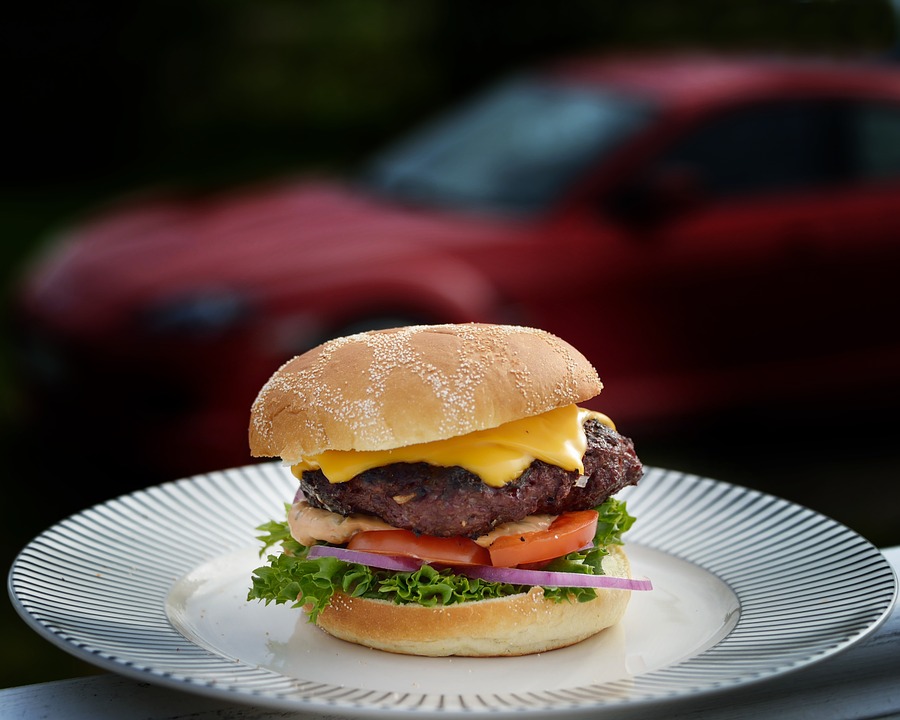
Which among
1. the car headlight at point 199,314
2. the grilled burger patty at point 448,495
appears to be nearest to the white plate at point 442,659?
the grilled burger patty at point 448,495

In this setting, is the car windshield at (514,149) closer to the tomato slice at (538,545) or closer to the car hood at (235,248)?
the car hood at (235,248)

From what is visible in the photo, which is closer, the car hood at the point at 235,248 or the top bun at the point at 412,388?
the top bun at the point at 412,388

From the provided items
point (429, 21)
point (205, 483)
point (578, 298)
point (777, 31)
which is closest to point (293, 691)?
point (205, 483)

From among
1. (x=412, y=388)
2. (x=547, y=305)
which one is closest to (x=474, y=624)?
(x=412, y=388)

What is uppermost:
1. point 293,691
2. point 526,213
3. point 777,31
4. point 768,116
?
point 777,31

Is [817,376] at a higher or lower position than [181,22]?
lower

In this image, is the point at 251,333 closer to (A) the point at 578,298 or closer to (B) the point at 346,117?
(A) the point at 578,298
